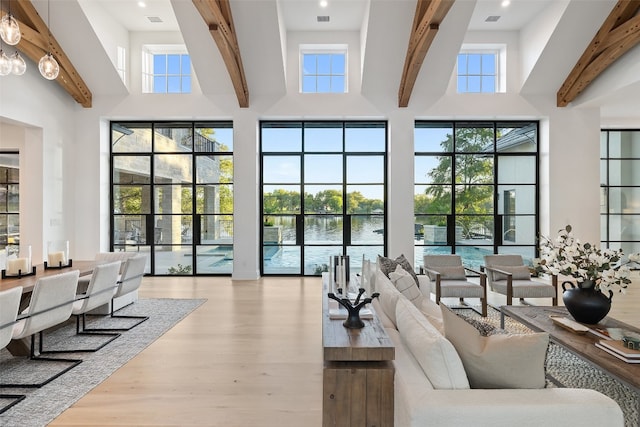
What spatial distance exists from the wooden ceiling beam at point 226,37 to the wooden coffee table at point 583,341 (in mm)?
5405

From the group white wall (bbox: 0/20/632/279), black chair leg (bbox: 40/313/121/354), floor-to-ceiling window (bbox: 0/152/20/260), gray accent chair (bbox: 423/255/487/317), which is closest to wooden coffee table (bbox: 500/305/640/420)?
gray accent chair (bbox: 423/255/487/317)

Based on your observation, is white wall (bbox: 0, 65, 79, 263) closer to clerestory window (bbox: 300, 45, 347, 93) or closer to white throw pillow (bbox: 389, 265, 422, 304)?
clerestory window (bbox: 300, 45, 347, 93)

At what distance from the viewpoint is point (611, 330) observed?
3.08 metres

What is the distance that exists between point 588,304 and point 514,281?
7.02 feet

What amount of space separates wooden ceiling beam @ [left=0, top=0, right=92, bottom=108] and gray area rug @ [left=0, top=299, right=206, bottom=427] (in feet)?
15.3

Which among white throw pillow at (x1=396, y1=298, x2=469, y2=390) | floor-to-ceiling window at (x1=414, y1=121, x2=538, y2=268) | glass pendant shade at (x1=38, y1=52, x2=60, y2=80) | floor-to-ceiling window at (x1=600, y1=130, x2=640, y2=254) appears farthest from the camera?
floor-to-ceiling window at (x1=600, y1=130, x2=640, y2=254)

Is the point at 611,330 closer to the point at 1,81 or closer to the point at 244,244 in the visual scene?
the point at 244,244

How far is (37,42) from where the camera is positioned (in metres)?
6.01

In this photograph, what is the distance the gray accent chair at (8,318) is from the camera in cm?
254

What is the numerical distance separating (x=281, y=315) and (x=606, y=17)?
22.8 feet

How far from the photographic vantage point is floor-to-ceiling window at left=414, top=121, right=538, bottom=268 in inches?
300

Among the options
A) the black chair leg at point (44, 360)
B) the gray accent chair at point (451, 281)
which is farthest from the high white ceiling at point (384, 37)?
the black chair leg at point (44, 360)

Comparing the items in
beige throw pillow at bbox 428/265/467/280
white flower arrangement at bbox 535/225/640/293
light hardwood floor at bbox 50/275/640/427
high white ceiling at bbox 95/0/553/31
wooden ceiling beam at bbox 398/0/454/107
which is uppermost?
high white ceiling at bbox 95/0/553/31

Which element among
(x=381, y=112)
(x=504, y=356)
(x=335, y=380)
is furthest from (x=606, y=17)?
(x=335, y=380)
